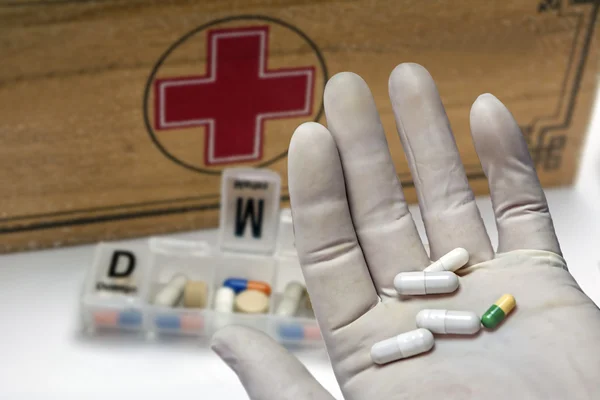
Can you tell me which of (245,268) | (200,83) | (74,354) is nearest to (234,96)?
(200,83)

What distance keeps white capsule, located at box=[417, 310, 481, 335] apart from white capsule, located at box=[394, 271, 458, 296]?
0.7 inches

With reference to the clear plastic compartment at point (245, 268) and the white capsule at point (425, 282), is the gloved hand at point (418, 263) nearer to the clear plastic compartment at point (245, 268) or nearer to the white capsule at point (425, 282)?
the white capsule at point (425, 282)

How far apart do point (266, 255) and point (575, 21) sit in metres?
0.43

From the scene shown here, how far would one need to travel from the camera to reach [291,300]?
31.9 inches

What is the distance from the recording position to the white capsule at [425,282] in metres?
0.56

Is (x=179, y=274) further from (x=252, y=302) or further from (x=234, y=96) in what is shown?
(x=234, y=96)

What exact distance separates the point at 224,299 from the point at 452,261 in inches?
11.9

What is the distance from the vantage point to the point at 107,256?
830 millimetres

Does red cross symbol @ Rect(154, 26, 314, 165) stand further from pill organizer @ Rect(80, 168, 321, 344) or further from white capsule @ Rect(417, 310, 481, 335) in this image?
white capsule @ Rect(417, 310, 481, 335)

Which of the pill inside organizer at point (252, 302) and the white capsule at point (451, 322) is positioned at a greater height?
the white capsule at point (451, 322)

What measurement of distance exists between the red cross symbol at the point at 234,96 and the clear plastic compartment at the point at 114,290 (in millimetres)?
143

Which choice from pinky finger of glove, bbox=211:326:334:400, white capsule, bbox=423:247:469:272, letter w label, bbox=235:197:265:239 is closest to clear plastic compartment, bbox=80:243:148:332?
letter w label, bbox=235:197:265:239

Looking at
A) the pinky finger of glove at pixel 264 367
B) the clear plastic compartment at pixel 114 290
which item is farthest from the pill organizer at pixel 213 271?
the pinky finger of glove at pixel 264 367

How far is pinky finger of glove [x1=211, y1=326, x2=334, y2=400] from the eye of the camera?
0.55 m
